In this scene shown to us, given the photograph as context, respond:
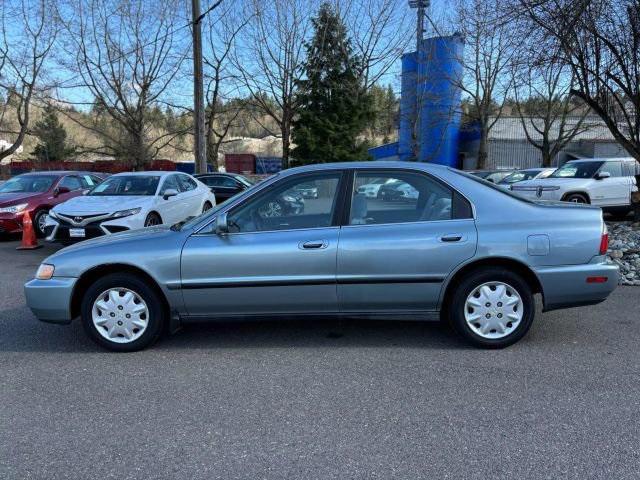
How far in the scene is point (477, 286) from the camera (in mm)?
4254

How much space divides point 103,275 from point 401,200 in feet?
8.63

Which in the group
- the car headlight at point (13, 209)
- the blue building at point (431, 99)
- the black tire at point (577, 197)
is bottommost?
the car headlight at point (13, 209)

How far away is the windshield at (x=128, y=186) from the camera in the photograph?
9866 millimetres

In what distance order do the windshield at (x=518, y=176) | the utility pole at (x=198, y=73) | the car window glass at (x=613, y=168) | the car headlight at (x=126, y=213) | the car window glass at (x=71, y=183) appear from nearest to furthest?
the car headlight at (x=126, y=213)
the car window glass at (x=71, y=183)
the car window glass at (x=613, y=168)
the utility pole at (x=198, y=73)
the windshield at (x=518, y=176)

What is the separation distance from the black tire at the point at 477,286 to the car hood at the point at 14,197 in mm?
9894

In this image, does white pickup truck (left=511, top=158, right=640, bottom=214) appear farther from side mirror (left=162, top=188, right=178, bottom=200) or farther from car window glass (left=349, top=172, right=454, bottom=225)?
car window glass (left=349, top=172, right=454, bottom=225)

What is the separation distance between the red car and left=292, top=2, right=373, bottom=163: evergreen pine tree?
16522mm

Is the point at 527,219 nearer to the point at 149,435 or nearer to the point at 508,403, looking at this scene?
the point at 508,403

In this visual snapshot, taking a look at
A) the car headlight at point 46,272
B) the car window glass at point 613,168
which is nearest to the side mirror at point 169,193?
the car headlight at point 46,272

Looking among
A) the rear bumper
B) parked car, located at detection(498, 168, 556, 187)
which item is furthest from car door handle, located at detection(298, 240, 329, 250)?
parked car, located at detection(498, 168, 556, 187)

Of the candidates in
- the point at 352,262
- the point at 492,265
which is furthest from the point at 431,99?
the point at 352,262

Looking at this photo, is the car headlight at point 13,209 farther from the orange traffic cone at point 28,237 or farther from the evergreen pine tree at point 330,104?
the evergreen pine tree at point 330,104

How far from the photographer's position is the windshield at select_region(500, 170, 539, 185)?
17.5m

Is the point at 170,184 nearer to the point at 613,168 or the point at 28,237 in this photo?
the point at 28,237
